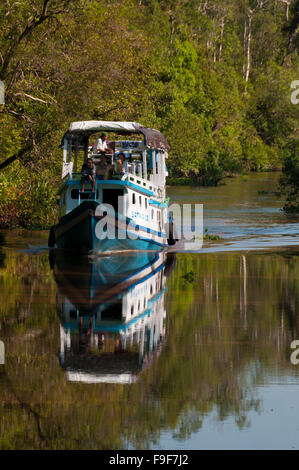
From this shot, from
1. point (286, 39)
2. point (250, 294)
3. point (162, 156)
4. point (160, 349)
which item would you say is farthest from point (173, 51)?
point (160, 349)

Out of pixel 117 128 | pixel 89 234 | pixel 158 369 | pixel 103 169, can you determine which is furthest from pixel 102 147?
pixel 158 369

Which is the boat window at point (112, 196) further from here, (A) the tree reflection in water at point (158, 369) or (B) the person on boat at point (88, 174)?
(A) the tree reflection in water at point (158, 369)

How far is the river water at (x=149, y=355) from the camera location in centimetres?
942

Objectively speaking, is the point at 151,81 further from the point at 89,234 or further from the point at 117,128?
the point at 89,234

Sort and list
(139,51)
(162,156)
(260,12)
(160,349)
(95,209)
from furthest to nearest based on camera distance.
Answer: (260,12) → (139,51) → (162,156) → (95,209) → (160,349)

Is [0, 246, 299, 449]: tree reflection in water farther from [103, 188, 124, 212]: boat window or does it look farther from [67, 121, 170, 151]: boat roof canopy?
[67, 121, 170, 151]: boat roof canopy

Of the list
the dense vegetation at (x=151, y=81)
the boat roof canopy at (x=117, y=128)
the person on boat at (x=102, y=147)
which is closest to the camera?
the person on boat at (x=102, y=147)

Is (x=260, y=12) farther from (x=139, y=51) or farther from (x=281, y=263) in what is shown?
(x=281, y=263)

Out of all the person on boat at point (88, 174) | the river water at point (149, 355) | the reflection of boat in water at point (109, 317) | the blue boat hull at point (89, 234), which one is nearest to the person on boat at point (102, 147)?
the person on boat at point (88, 174)

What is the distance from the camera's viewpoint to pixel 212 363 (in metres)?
12.2

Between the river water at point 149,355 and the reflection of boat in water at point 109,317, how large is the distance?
0.08ft

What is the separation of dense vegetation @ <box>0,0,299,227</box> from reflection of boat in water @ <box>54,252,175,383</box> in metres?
11.2

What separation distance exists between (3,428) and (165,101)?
209ft

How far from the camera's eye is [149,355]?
12.6 metres
